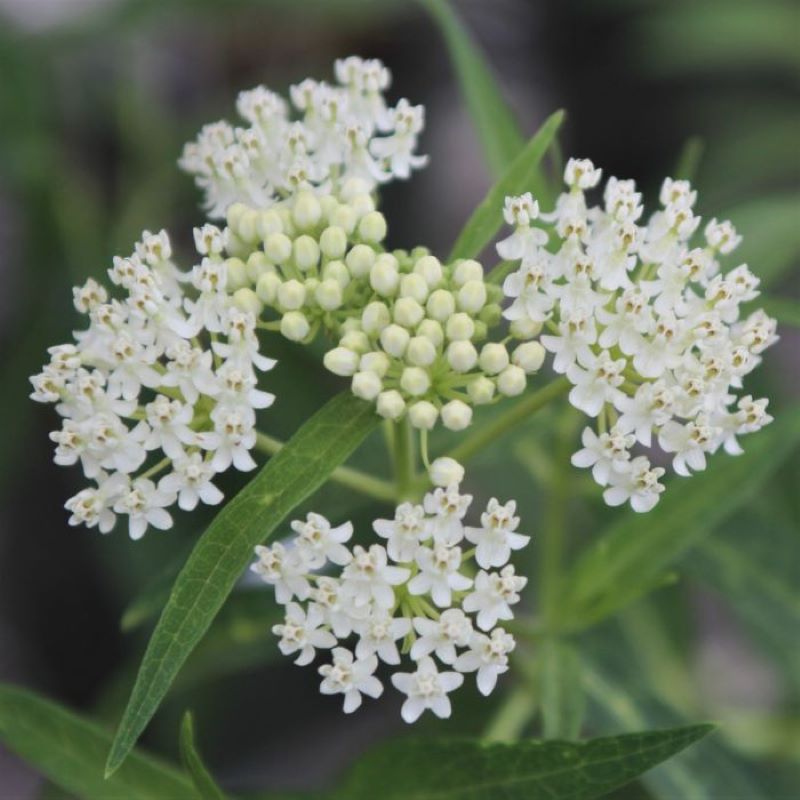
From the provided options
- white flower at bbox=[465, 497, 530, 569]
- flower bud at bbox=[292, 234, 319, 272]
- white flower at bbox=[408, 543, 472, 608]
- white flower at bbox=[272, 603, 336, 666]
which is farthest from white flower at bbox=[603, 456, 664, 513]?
flower bud at bbox=[292, 234, 319, 272]

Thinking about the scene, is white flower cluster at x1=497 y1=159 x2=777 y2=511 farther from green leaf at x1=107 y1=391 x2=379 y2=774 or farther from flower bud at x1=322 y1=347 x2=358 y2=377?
green leaf at x1=107 y1=391 x2=379 y2=774

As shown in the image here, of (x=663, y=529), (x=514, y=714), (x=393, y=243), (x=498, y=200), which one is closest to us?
(x=498, y=200)

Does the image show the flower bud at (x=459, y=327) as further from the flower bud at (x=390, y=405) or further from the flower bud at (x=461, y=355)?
the flower bud at (x=390, y=405)

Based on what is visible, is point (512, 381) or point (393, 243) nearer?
point (512, 381)

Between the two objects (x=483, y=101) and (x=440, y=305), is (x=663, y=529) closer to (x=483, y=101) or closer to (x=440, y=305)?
(x=440, y=305)

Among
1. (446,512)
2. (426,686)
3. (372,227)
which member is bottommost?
(426,686)

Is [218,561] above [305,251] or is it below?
below

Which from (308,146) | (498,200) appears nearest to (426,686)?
(498,200)

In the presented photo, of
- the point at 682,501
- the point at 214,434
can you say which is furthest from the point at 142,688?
the point at 682,501

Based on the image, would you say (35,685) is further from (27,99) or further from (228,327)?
(228,327)
